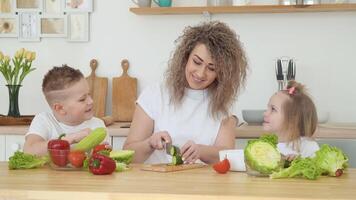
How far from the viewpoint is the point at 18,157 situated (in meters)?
1.86

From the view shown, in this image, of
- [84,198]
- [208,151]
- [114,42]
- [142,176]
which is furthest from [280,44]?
[84,198]

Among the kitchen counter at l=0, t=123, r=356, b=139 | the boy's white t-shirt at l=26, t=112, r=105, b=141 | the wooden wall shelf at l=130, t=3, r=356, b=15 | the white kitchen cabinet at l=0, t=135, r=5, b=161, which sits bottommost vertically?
the white kitchen cabinet at l=0, t=135, r=5, b=161

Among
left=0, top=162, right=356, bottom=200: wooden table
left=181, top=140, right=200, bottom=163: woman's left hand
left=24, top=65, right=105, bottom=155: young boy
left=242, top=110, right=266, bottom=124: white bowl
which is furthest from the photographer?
left=242, top=110, right=266, bottom=124: white bowl

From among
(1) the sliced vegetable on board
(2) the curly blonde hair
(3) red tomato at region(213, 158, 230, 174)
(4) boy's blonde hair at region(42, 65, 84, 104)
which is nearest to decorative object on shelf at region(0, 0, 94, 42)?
(4) boy's blonde hair at region(42, 65, 84, 104)

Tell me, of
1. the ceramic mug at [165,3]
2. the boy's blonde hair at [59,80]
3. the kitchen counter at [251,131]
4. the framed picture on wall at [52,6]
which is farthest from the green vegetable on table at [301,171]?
the framed picture on wall at [52,6]

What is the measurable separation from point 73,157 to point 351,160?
1.16 meters

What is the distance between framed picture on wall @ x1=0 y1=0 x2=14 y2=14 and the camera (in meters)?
3.87

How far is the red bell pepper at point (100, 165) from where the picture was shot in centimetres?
175

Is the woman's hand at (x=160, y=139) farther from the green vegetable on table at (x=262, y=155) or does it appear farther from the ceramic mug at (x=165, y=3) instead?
the ceramic mug at (x=165, y=3)

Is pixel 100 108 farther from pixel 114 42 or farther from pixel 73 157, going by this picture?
pixel 73 157

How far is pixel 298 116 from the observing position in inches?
96.0

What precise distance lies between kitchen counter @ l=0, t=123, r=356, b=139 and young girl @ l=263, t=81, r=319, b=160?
555 millimetres

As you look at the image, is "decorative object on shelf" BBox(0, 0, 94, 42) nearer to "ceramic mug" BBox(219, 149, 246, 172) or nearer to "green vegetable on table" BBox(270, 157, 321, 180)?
"ceramic mug" BBox(219, 149, 246, 172)

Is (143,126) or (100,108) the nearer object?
(143,126)
